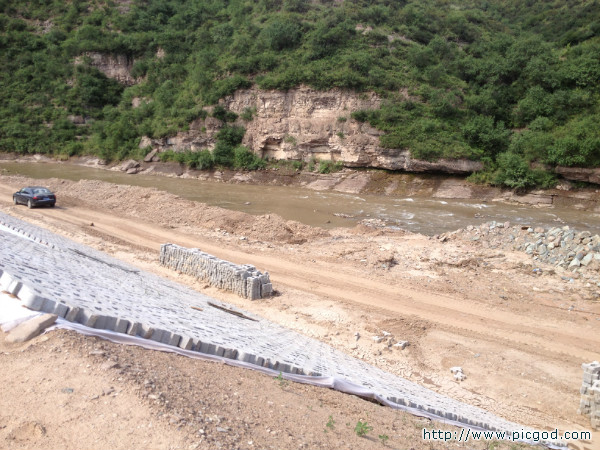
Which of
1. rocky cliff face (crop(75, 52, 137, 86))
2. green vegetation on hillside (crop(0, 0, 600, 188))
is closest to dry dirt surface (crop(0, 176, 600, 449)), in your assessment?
green vegetation on hillside (crop(0, 0, 600, 188))

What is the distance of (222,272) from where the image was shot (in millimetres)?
12492

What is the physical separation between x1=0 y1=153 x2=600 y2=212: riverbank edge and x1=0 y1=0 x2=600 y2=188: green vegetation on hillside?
135 centimetres

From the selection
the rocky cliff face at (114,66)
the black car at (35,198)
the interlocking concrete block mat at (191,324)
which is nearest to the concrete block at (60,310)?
the interlocking concrete block mat at (191,324)

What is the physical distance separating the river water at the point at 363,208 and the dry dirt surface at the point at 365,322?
488 cm

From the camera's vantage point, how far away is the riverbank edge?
30.4m

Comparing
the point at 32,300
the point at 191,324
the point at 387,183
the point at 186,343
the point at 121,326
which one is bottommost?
the point at 387,183

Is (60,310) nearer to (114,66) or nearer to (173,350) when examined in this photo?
(173,350)

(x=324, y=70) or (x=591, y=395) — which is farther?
(x=324, y=70)

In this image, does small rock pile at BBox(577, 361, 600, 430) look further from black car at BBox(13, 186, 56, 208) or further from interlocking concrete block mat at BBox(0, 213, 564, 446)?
black car at BBox(13, 186, 56, 208)

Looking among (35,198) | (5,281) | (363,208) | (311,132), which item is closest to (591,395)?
(5,281)

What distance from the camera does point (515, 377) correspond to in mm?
8664

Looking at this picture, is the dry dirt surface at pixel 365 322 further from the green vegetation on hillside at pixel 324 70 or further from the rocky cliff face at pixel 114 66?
the rocky cliff face at pixel 114 66

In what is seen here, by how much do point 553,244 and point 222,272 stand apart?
12320 millimetres

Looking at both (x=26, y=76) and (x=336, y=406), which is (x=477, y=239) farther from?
(x=26, y=76)
